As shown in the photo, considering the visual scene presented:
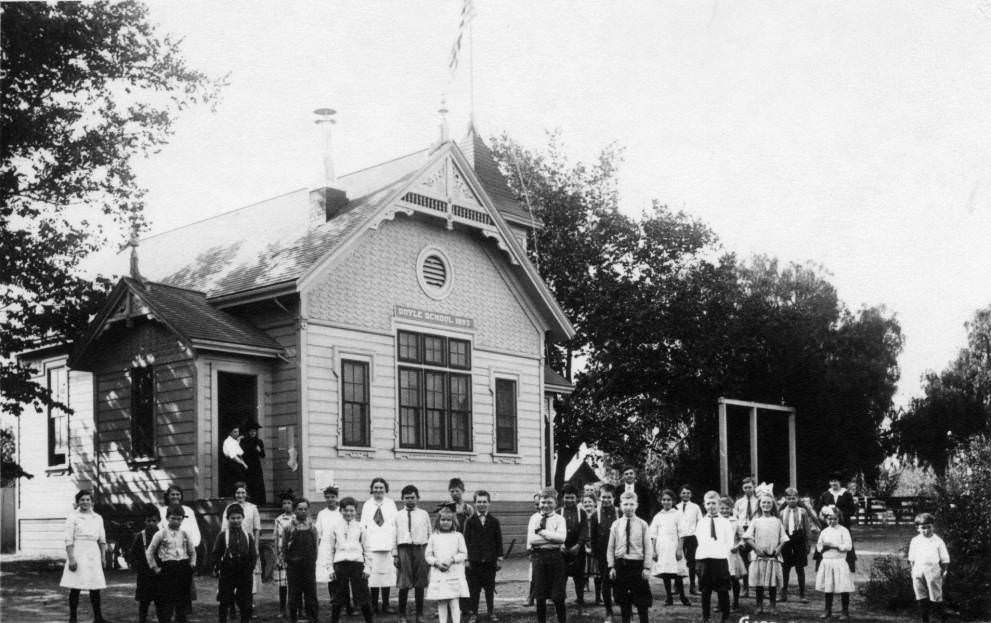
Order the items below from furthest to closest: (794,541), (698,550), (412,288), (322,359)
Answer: (412,288) → (322,359) → (794,541) → (698,550)

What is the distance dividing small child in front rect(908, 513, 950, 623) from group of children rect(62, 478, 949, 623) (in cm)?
1


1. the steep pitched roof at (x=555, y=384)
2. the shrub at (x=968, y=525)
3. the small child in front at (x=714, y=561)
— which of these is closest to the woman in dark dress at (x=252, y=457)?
the small child in front at (x=714, y=561)

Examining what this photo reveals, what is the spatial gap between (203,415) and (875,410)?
3401cm

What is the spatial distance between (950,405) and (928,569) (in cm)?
3480

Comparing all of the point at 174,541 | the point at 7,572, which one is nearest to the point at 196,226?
the point at 7,572

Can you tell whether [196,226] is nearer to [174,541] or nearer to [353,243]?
[353,243]

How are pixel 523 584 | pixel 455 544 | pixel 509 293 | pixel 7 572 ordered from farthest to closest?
pixel 509 293 < pixel 7 572 < pixel 523 584 < pixel 455 544

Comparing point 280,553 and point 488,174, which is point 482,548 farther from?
point 488,174

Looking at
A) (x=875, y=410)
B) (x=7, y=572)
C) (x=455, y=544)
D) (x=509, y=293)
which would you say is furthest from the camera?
(x=875, y=410)

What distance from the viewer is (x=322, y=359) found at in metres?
21.4

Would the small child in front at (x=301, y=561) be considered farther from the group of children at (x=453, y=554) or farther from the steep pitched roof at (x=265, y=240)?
the steep pitched roof at (x=265, y=240)

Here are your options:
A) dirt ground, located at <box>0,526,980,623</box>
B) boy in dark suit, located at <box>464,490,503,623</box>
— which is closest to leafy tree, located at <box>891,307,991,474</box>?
dirt ground, located at <box>0,526,980,623</box>

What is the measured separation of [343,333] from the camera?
21.9m

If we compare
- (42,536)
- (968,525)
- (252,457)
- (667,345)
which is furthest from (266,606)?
(667,345)
